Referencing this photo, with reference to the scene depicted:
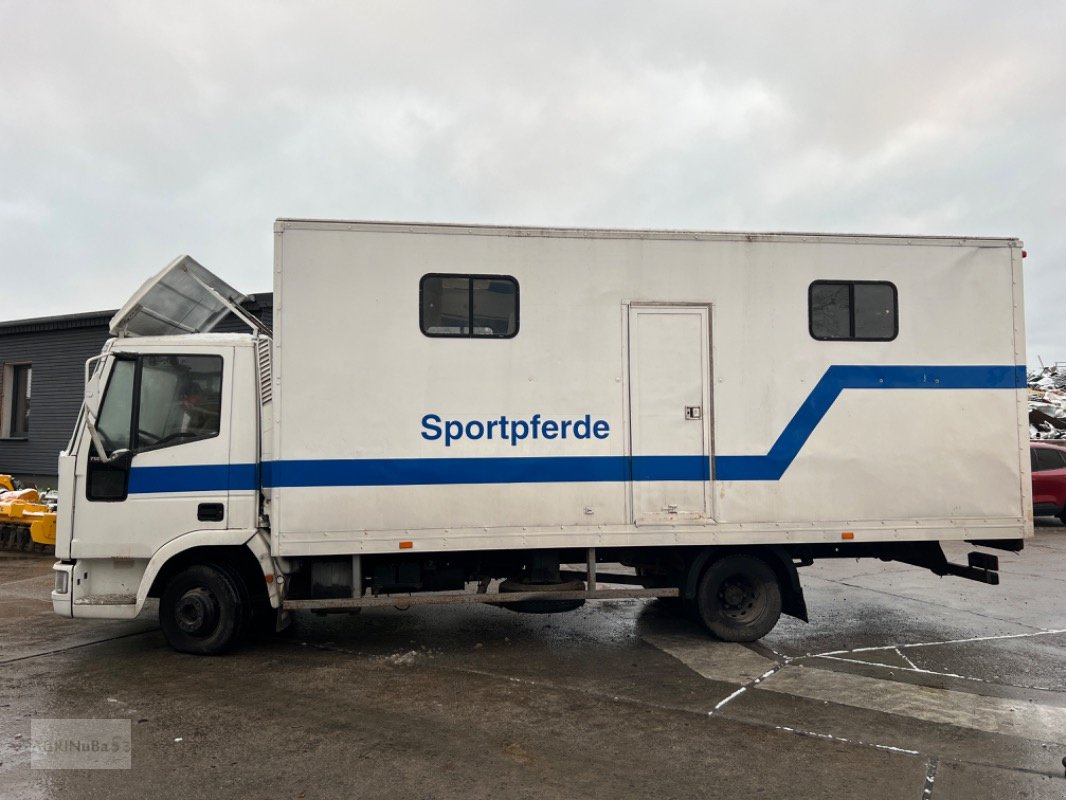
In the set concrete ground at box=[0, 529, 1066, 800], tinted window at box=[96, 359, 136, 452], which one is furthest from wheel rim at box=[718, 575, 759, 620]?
tinted window at box=[96, 359, 136, 452]

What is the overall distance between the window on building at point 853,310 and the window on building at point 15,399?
2009cm

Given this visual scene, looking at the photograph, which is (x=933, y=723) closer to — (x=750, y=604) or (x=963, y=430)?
(x=750, y=604)

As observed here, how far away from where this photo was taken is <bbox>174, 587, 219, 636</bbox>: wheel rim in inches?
230

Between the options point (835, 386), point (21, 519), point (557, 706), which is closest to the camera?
point (557, 706)

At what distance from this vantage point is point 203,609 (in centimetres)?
584

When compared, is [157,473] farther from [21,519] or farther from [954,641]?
[21,519]

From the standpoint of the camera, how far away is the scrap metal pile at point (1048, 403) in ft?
75.8

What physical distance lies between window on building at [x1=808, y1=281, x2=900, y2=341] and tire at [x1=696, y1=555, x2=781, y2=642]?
82.6 inches

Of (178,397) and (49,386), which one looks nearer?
(178,397)

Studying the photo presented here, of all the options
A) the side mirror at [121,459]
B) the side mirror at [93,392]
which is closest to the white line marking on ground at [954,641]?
the side mirror at [121,459]

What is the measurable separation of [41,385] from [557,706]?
18.5 metres

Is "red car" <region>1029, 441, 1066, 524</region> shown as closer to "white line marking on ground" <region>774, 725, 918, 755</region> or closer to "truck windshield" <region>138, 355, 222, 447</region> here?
"white line marking on ground" <region>774, 725, 918, 755</region>

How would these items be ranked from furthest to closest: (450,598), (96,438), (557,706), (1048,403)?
(1048,403) → (450,598) → (96,438) → (557,706)

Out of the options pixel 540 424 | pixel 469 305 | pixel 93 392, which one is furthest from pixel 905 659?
pixel 93 392
